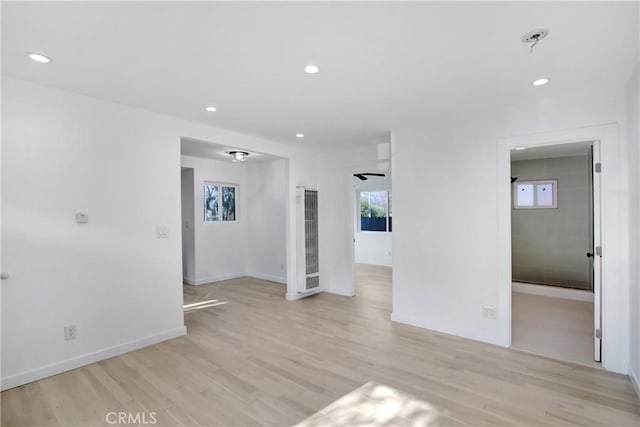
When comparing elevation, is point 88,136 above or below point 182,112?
below

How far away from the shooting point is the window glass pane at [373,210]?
853cm

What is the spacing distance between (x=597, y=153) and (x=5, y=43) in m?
4.75

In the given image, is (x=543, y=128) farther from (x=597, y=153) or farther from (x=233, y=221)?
(x=233, y=221)

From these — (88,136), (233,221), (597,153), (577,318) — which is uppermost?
(88,136)

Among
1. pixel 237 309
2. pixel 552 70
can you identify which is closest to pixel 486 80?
pixel 552 70

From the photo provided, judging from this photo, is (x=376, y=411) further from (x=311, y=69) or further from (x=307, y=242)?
(x=307, y=242)

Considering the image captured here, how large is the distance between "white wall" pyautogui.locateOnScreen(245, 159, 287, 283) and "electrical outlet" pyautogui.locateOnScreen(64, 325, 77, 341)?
12.6 ft

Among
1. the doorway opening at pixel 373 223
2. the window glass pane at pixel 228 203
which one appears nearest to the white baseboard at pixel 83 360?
the window glass pane at pixel 228 203

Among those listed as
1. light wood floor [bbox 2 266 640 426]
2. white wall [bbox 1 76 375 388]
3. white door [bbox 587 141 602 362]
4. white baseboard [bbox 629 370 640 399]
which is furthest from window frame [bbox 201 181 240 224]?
white baseboard [bbox 629 370 640 399]

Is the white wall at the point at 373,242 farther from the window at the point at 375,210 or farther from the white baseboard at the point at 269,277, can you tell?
the white baseboard at the point at 269,277

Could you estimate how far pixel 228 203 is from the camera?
6.82 meters

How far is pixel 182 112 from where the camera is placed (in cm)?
337

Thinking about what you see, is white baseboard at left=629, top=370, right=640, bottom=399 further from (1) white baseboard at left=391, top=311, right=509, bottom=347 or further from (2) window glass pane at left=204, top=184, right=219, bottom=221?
(2) window glass pane at left=204, top=184, right=219, bottom=221

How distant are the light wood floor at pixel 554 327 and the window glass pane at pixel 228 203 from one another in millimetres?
5517
